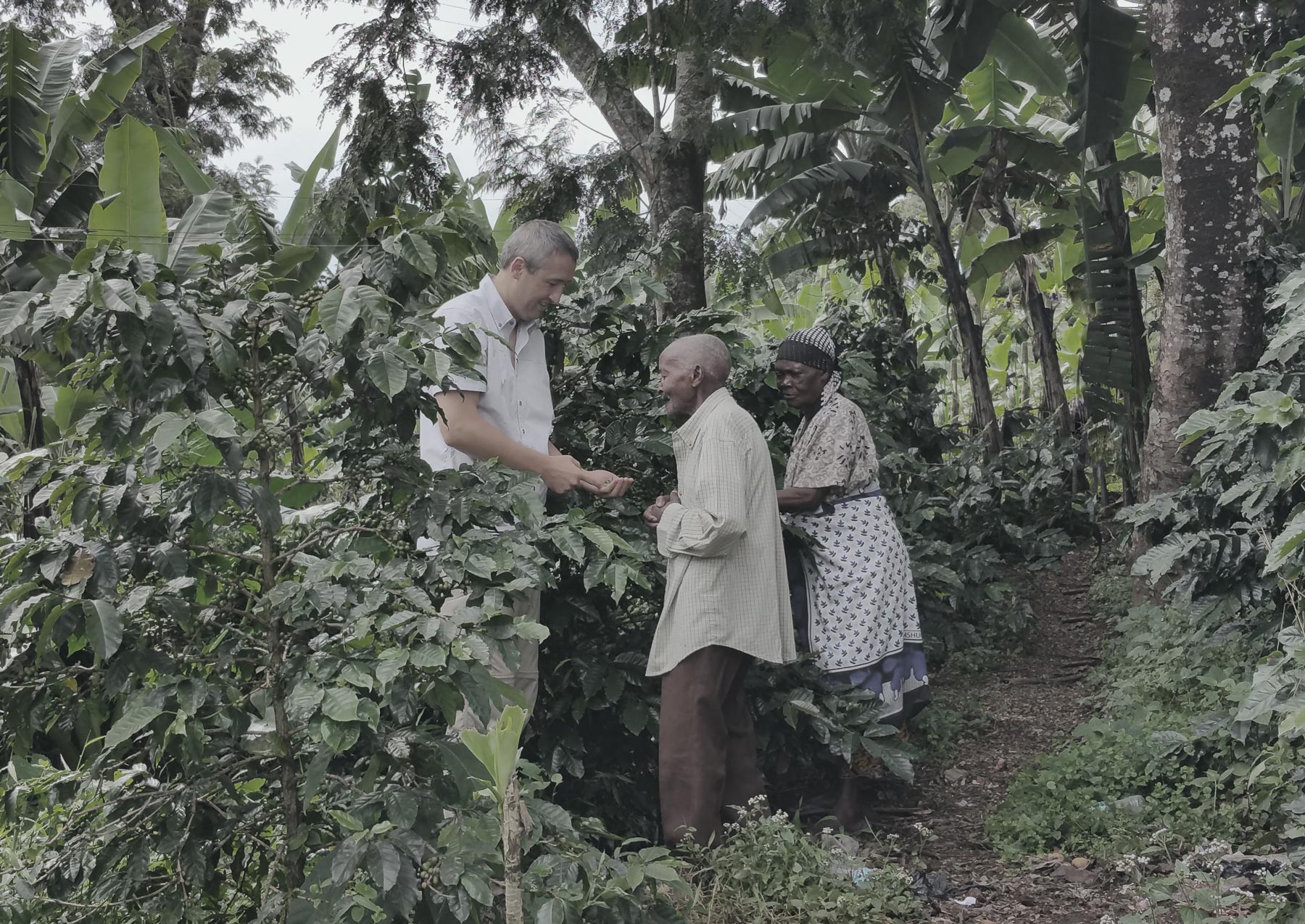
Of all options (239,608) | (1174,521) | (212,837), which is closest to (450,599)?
(239,608)

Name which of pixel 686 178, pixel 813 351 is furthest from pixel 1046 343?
pixel 813 351

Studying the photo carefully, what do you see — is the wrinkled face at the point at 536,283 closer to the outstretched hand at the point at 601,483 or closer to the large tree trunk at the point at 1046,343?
the outstretched hand at the point at 601,483

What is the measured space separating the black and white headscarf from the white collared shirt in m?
1.02

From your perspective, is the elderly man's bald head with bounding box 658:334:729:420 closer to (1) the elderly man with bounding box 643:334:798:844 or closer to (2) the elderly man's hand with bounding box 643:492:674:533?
(1) the elderly man with bounding box 643:334:798:844

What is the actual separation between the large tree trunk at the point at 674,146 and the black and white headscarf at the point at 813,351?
64.0 inches

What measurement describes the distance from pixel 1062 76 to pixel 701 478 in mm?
6678

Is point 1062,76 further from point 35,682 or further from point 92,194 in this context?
point 35,682

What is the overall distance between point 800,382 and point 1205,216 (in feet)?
8.61

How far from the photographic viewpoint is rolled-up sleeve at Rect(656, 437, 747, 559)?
366 cm

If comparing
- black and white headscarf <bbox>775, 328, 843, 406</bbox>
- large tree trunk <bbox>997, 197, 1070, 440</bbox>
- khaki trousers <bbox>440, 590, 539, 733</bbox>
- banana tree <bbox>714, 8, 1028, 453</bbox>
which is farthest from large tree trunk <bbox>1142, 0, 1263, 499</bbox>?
large tree trunk <bbox>997, 197, 1070, 440</bbox>

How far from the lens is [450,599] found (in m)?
3.41

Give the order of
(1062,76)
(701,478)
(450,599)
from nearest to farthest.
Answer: (450,599) < (701,478) < (1062,76)

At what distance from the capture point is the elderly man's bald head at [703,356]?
3.80 m

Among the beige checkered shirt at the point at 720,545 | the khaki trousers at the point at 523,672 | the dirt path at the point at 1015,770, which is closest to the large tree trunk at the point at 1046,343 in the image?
the dirt path at the point at 1015,770
